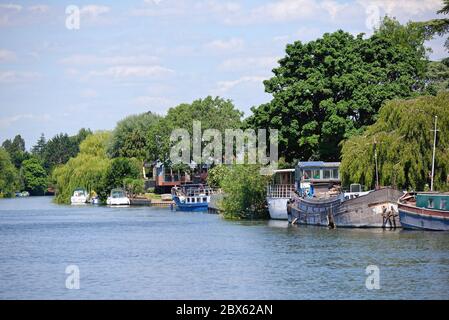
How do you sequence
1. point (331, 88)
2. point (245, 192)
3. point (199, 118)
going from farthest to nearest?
point (199, 118) → point (331, 88) → point (245, 192)

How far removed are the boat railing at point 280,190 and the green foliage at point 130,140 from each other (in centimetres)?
7573

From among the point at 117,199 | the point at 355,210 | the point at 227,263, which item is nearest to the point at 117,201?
the point at 117,199

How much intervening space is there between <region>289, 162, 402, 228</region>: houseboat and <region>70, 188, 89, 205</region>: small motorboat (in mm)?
70765

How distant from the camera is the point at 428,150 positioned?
65.3 metres

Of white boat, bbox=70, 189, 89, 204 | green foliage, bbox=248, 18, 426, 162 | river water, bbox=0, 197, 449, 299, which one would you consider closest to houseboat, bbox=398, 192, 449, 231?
river water, bbox=0, 197, 449, 299

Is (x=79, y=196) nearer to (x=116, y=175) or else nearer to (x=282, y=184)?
(x=116, y=175)

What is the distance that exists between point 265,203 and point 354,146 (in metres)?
16.4

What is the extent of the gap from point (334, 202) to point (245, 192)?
1727cm

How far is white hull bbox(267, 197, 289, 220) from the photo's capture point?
7994cm

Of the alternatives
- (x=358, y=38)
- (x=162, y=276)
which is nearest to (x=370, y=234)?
(x=162, y=276)

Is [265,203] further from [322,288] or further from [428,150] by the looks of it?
[322,288]

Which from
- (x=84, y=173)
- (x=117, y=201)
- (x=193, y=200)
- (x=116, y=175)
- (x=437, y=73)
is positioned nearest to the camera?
(x=437, y=73)

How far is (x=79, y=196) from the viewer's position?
145 metres

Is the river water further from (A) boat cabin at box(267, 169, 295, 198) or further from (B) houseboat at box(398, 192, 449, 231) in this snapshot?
(A) boat cabin at box(267, 169, 295, 198)
